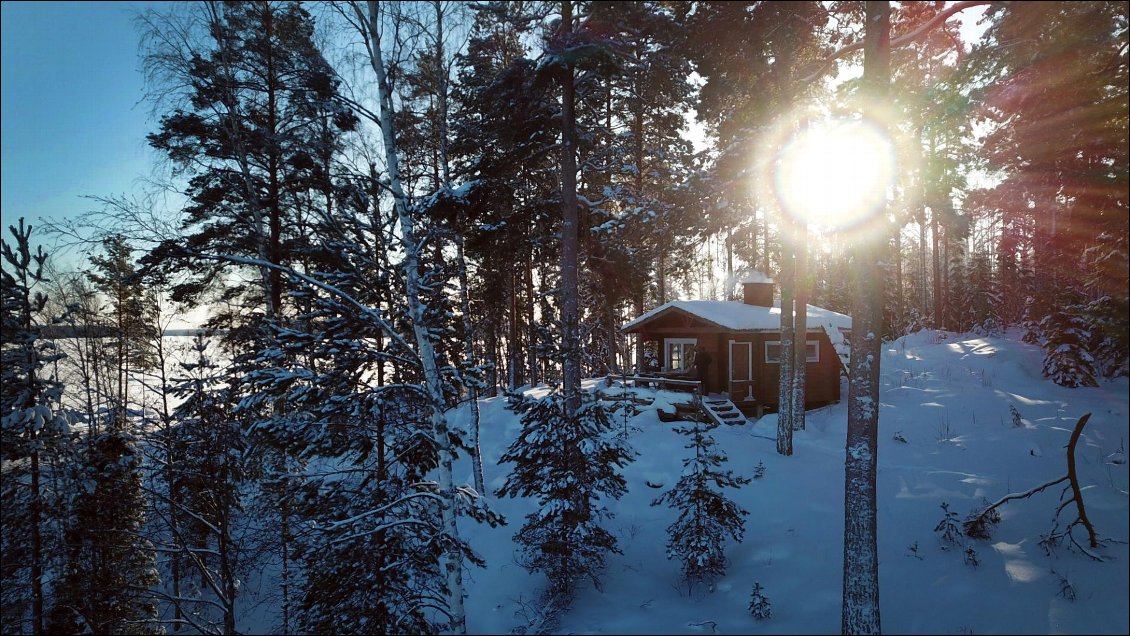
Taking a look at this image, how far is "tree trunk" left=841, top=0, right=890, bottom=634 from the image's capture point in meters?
6.61

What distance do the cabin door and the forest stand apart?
4.12 m

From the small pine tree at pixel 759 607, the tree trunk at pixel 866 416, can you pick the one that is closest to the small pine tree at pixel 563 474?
the small pine tree at pixel 759 607

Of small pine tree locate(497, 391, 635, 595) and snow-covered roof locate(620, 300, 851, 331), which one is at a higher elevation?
snow-covered roof locate(620, 300, 851, 331)

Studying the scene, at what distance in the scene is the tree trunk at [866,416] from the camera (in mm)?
6605

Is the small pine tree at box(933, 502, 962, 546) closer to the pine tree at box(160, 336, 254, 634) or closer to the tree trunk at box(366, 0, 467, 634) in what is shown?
the tree trunk at box(366, 0, 467, 634)

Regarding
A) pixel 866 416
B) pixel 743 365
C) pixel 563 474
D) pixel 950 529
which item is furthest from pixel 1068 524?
pixel 743 365

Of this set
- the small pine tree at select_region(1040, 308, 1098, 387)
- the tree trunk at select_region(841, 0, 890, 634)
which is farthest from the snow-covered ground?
the tree trunk at select_region(841, 0, 890, 634)

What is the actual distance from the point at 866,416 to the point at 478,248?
10055 millimetres

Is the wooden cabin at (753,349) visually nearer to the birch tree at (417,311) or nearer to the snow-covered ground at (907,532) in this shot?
the snow-covered ground at (907,532)

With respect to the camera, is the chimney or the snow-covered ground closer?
the snow-covered ground

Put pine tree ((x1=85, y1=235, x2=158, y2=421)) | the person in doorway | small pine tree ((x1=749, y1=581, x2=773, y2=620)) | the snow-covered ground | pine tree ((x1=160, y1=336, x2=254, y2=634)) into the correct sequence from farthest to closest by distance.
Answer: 1. the person in doorway
2. pine tree ((x1=85, y1=235, x2=158, y2=421))
3. pine tree ((x1=160, y1=336, x2=254, y2=634))
4. small pine tree ((x1=749, y1=581, x2=773, y2=620))
5. the snow-covered ground

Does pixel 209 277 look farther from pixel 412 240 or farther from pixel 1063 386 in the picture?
pixel 1063 386

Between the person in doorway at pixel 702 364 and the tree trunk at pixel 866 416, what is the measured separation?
1219 cm

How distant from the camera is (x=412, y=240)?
7492 millimetres
